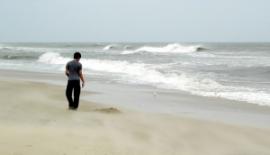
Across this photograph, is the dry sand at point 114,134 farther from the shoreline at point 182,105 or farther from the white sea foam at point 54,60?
the white sea foam at point 54,60

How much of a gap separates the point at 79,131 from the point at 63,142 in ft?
2.78

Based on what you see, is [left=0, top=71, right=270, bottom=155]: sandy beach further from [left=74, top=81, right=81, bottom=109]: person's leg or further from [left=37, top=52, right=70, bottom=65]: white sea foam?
[left=37, top=52, right=70, bottom=65]: white sea foam

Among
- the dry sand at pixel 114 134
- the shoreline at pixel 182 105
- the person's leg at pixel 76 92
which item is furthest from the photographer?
the person's leg at pixel 76 92

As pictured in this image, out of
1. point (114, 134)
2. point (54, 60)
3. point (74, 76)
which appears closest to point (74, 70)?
point (74, 76)

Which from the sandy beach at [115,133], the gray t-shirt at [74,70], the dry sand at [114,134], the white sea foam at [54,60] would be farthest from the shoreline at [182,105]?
the white sea foam at [54,60]

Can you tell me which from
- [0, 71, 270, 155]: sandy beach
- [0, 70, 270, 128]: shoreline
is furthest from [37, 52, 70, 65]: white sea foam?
[0, 71, 270, 155]: sandy beach

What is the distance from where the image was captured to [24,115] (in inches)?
318

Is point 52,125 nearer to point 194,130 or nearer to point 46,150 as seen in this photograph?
point 46,150

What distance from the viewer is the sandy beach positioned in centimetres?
559

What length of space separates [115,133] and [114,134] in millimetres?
79

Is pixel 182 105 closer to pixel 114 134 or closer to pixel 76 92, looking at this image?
pixel 76 92

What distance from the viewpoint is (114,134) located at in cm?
652

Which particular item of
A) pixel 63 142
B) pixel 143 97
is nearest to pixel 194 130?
pixel 63 142

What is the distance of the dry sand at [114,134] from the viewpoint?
18.3 ft
